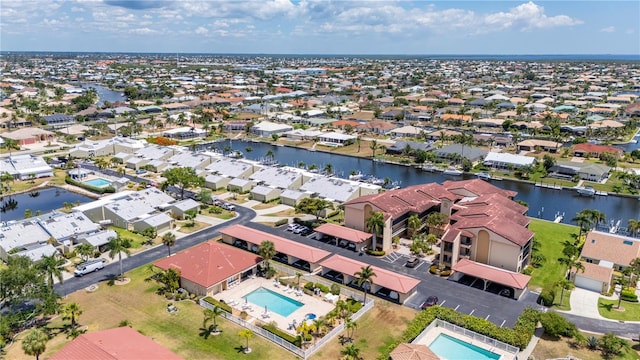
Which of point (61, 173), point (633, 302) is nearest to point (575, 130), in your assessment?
point (633, 302)

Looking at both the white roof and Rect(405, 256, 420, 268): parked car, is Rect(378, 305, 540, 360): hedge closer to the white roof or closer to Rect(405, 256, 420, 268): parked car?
Rect(405, 256, 420, 268): parked car

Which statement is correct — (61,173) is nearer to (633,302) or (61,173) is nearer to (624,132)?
(633,302)

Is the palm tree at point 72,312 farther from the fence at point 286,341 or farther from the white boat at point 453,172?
the white boat at point 453,172

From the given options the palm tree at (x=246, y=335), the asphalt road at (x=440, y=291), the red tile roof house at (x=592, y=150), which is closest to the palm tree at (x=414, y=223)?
the asphalt road at (x=440, y=291)

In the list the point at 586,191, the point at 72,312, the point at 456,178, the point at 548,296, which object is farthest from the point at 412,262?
the point at 586,191

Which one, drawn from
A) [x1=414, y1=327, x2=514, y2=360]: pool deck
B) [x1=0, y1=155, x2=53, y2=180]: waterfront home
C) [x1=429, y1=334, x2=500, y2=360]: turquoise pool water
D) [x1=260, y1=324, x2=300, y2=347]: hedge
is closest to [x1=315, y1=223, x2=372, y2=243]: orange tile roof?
[x1=414, y1=327, x2=514, y2=360]: pool deck
